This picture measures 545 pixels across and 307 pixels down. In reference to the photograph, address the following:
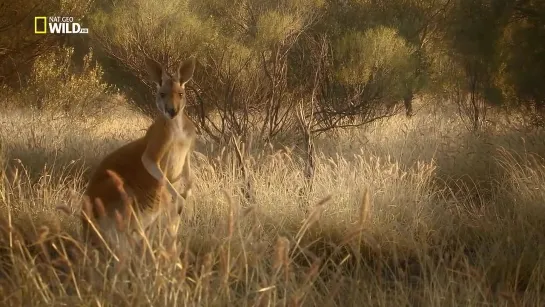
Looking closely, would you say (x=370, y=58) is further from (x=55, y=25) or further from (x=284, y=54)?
(x=55, y=25)

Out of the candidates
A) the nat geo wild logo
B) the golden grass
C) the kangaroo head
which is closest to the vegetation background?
the golden grass

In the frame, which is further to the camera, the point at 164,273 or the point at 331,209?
the point at 331,209

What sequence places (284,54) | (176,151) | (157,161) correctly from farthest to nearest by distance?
(284,54) → (176,151) → (157,161)

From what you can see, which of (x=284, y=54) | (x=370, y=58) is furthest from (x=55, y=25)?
(x=284, y=54)

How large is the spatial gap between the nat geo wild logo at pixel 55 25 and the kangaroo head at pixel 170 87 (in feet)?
30.0

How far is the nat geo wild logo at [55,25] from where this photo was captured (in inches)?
490

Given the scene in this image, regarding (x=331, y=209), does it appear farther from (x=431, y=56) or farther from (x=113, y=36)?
(x=431, y=56)

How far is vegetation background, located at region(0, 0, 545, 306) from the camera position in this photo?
2707 mm

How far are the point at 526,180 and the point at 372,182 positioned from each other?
1311mm

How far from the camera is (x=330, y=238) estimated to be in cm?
444

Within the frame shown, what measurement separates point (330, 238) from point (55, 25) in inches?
409

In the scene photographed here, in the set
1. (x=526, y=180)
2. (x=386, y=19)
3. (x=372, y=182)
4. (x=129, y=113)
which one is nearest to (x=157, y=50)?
(x=372, y=182)

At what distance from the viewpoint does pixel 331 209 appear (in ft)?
16.4

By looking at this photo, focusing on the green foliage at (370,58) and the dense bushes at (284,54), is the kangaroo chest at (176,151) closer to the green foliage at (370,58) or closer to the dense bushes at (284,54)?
the dense bushes at (284,54)
